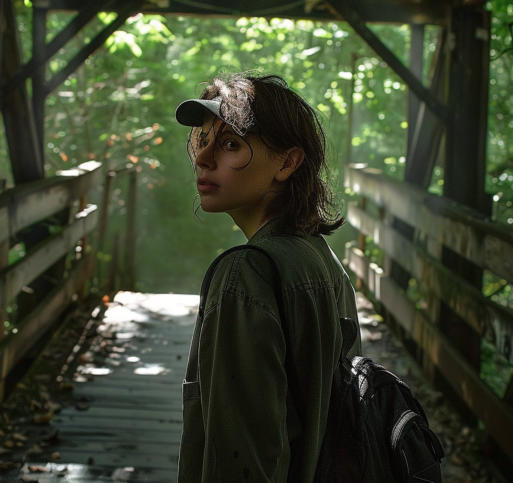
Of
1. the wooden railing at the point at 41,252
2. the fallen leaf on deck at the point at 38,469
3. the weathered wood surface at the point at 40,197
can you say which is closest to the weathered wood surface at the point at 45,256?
the wooden railing at the point at 41,252

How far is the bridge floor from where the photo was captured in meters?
4.06

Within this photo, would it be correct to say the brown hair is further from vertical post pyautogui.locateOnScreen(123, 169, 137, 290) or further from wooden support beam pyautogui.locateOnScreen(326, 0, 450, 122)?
vertical post pyautogui.locateOnScreen(123, 169, 137, 290)

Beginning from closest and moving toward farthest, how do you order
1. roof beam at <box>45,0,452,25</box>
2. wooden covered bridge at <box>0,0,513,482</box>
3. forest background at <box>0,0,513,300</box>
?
wooden covered bridge at <box>0,0,513,482</box>, roof beam at <box>45,0,452,25</box>, forest background at <box>0,0,513,300</box>

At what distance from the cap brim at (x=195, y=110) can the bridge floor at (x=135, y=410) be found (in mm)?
2546

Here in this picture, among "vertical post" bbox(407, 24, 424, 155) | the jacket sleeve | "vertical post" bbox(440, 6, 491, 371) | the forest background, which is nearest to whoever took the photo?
the jacket sleeve

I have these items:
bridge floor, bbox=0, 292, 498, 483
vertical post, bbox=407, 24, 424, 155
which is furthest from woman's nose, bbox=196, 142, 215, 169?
vertical post, bbox=407, 24, 424, 155

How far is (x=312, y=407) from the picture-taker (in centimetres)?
155

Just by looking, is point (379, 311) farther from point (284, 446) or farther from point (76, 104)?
point (76, 104)

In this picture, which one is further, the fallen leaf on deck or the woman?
the fallen leaf on deck

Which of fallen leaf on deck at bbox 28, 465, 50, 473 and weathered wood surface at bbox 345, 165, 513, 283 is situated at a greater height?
weathered wood surface at bbox 345, 165, 513, 283

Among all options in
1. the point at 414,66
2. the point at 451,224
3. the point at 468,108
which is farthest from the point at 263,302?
the point at 414,66

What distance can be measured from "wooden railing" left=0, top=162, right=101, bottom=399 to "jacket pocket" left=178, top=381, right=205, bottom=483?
10.5 feet

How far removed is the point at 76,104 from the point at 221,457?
45.2 feet

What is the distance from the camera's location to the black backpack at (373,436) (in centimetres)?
159
